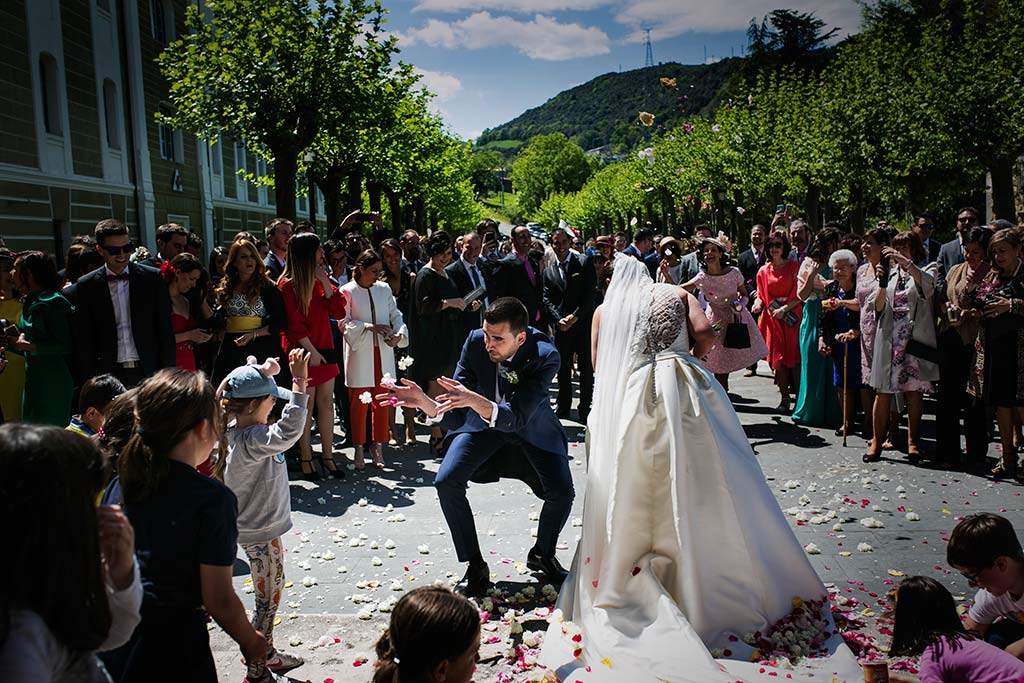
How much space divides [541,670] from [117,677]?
223 cm

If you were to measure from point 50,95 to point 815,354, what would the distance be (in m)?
20.3

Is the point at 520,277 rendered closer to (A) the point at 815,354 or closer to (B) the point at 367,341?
(B) the point at 367,341

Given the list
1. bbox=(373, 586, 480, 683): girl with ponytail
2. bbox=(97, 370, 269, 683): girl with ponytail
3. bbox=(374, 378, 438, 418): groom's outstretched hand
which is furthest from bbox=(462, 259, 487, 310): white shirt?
bbox=(373, 586, 480, 683): girl with ponytail

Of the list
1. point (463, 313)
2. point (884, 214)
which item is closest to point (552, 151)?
point (884, 214)

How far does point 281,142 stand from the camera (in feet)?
74.7

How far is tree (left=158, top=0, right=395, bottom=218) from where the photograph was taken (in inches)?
859

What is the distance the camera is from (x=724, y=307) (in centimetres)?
1083

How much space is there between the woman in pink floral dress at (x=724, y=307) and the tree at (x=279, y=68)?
14.4m

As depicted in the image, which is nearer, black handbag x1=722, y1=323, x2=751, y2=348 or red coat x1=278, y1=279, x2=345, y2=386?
red coat x1=278, y1=279, x2=345, y2=386

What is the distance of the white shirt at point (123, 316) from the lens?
6.98 metres

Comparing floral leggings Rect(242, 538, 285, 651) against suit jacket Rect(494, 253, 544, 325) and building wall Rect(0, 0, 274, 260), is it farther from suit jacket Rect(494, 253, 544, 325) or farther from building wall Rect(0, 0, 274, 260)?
building wall Rect(0, 0, 274, 260)

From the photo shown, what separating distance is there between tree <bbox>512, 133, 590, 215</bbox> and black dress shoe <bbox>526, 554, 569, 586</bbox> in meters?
170

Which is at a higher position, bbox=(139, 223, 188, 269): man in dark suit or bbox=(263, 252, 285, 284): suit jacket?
bbox=(139, 223, 188, 269): man in dark suit

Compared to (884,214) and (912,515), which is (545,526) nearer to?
(912,515)
